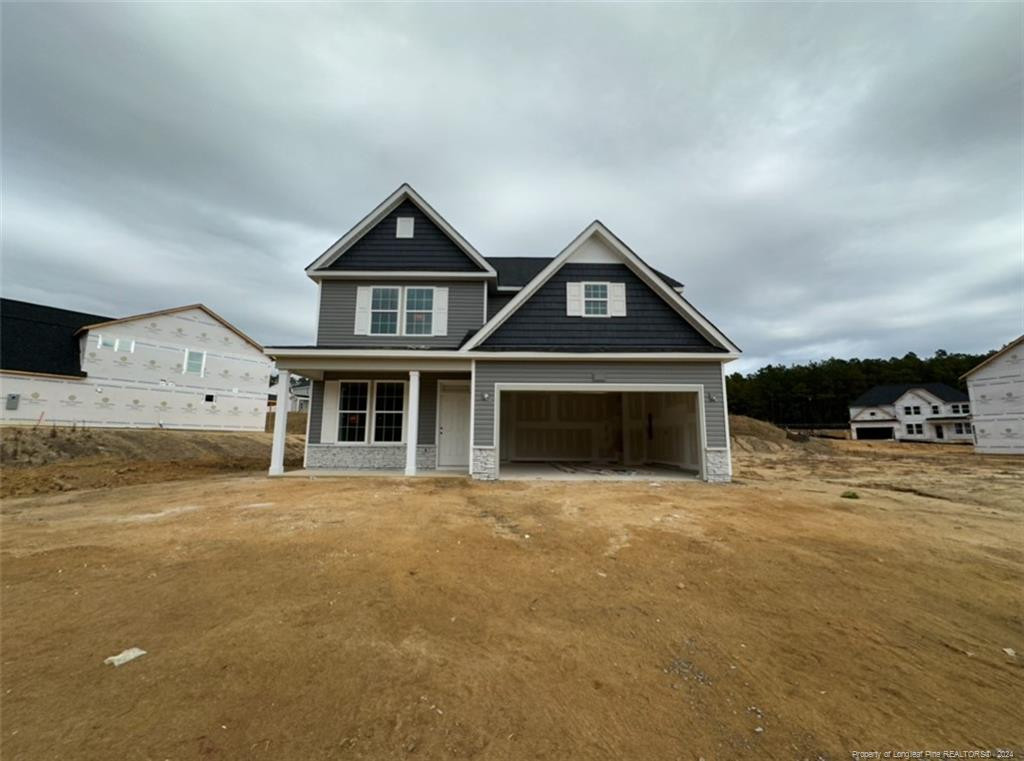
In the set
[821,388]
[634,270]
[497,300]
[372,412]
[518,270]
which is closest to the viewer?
[634,270]

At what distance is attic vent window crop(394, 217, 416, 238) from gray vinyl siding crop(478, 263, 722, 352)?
4.92 meters

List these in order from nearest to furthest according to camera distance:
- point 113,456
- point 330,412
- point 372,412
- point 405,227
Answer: point 330,412
point 372,412
point 405,227
point 113,456

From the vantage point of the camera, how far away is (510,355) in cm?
1100

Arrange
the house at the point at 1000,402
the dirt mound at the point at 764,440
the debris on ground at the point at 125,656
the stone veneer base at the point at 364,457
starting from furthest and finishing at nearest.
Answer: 1. the dirt mound at the point at 764,440
2. the house at the point at 1000,402
3. the stone veneer base at the point at 364,457
4. the debris on ground at the point at 125,656

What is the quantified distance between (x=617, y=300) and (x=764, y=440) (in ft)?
73.5

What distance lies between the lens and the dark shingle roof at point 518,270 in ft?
49.5

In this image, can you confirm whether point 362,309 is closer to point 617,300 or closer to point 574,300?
point 574,300

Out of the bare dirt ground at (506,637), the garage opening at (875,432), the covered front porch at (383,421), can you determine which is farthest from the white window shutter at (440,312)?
the garage opening at (875,432)

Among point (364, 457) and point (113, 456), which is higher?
point (364, 457)

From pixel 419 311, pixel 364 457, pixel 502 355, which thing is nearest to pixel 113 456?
pixel 364 457

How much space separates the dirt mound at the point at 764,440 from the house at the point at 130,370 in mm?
33001

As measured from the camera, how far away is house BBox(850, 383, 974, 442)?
42781mm

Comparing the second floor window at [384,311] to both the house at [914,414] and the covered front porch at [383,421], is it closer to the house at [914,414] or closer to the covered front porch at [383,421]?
the covered front porch at [383,421]

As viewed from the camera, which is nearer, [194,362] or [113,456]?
[113,456]
